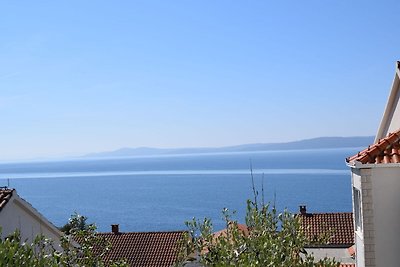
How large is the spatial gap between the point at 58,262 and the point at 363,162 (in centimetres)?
638

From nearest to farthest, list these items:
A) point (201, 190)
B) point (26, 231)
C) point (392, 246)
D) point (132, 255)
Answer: point (392, 246) → point (26, 231) → point (132, 255) → point (201, 190)

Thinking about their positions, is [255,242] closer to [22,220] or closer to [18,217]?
[18,217]

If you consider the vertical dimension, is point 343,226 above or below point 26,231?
below

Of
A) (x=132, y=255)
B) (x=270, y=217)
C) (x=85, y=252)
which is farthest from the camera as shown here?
(x=132, y=255)

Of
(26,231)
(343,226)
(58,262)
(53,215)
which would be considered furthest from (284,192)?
(58,262)

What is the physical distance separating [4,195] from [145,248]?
18.9 m

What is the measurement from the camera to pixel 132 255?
3372 centimetres

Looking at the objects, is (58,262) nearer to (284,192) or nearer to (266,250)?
(266,250)

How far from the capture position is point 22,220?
1686 cm

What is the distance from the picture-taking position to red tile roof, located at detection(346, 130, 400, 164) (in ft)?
37.6

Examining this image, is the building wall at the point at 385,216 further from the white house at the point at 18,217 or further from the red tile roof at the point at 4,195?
the red tile roof at the point at 4,195

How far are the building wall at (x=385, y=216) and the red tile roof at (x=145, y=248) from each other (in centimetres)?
2155

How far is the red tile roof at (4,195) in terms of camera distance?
15252mm

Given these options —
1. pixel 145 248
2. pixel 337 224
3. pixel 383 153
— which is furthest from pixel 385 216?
pixel 337 224
